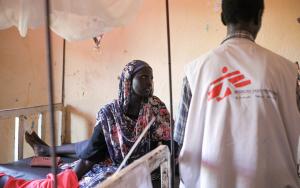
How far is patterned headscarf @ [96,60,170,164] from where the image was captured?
A: 1.94 meters

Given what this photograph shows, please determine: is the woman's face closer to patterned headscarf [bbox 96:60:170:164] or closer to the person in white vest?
patterned headscarf [bbox 96:60:170:164]

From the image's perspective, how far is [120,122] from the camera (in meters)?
1.97

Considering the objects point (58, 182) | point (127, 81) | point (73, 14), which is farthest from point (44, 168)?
point (73, 14)

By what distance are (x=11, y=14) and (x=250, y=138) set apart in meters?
1.09

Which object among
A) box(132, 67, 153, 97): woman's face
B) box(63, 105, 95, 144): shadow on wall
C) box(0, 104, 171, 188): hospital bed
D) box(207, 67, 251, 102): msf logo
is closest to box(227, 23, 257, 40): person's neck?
box(207, 67, 251, 102): msf logo

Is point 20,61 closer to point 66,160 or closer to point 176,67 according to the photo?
point 66,160

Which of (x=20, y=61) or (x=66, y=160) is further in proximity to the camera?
(x=20, y=61)

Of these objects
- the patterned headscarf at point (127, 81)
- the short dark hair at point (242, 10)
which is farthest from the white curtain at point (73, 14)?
the short dark hair at point (242, 10)

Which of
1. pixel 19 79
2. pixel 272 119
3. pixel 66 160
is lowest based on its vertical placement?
pixel 66 160

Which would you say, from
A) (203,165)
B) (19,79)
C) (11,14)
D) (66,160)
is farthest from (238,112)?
(19,79)

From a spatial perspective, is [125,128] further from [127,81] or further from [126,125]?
[127,81]

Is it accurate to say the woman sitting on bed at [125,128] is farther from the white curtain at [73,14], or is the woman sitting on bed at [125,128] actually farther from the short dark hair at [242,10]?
the short dark hair at [242,10]

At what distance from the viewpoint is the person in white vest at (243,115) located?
97 centimetres

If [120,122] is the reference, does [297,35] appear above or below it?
above
